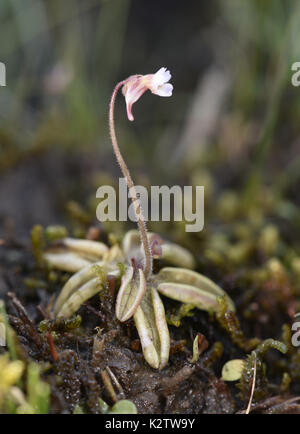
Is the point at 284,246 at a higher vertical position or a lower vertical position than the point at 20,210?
lower

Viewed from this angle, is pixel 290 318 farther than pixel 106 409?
Yes

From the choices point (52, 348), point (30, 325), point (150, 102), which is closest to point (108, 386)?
point (52, 348)

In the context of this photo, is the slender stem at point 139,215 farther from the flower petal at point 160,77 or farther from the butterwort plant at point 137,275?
the flower petal at point 160,77

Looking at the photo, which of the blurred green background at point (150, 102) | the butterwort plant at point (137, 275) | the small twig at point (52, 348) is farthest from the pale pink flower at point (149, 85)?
the blurred green background at point (150, 102)

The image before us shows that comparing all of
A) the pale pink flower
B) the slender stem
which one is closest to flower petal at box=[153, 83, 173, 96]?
the pale pink flower

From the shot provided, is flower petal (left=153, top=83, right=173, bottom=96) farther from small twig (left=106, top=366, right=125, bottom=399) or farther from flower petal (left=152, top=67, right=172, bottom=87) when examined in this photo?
small twig (left=106, top=366, right=125, bottom=399)

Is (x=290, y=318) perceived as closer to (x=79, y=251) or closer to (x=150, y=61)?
(x=79, y=251)

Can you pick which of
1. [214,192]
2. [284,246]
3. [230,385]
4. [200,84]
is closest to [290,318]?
[230,385]

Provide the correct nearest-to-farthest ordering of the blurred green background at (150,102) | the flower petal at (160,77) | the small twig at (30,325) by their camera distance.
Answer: the flower petal at (160,77), the small twig at (30,325), the blurred green background at (150,102)
